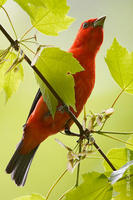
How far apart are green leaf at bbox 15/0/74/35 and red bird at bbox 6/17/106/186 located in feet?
2.86

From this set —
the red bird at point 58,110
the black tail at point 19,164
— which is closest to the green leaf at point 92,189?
the red bird at point 58,110

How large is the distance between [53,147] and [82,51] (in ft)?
3.70

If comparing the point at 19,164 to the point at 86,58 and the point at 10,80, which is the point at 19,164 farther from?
the point at 10,80

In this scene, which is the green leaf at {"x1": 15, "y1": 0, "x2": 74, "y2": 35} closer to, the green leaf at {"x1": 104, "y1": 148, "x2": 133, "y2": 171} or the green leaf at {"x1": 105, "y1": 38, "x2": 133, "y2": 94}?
the green leaf at {"x1": 105, "y1": 38, "x2": 133, "y2": 94}

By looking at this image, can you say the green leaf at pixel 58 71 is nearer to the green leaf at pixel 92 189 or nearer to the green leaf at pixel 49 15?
the green leaf at pixel 49 15

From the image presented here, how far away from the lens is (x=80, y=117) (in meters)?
2.94

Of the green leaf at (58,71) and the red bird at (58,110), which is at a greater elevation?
the green leaf at (58,71)

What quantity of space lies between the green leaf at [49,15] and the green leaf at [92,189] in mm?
483

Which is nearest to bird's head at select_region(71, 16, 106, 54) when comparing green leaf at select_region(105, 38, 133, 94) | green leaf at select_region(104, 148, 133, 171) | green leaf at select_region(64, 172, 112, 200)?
green leaf at select_region(105, 38, 133, 94)

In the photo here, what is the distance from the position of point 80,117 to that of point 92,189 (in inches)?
73.5

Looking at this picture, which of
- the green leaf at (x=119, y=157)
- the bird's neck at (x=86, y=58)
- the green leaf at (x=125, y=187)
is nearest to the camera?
the green leaf at (x=125, y=187)

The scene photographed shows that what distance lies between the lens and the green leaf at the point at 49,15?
41.6 inches

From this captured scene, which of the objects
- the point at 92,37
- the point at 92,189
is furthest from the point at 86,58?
the point at 92,189

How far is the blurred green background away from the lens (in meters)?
2.76
